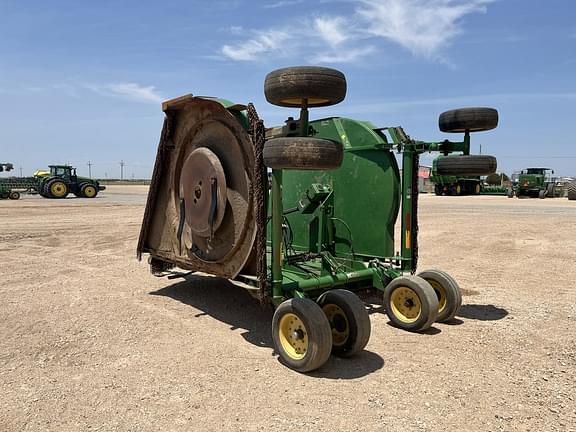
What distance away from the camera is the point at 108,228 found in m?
14.4

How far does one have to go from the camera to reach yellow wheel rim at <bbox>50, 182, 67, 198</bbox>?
3069 centimetres

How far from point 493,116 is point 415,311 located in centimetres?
239

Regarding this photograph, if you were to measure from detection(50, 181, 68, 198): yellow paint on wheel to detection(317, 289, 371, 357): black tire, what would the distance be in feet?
98.6

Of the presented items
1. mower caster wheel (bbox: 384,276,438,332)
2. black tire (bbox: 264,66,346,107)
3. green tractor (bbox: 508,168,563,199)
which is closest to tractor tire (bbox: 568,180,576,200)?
green tractor (bbox: 508,168,563,199)

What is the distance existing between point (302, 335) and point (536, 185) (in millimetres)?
35809

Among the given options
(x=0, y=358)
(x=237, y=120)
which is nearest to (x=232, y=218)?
(x=237, y=120)

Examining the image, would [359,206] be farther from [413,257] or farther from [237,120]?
[237,120]

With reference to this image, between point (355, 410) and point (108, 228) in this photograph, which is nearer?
point (355, 410)

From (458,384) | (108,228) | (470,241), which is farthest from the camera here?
(108,228)

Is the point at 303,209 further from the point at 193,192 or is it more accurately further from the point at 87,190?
the point at 87,190

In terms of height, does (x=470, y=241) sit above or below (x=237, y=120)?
below

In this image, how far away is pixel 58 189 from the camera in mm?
30859

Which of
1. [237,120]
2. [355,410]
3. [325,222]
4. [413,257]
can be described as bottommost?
[355,410]

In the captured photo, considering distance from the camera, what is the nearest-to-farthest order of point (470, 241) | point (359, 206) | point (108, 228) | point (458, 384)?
point (458, 384), point (359, 206), point (470, 241), point (108, 228)
